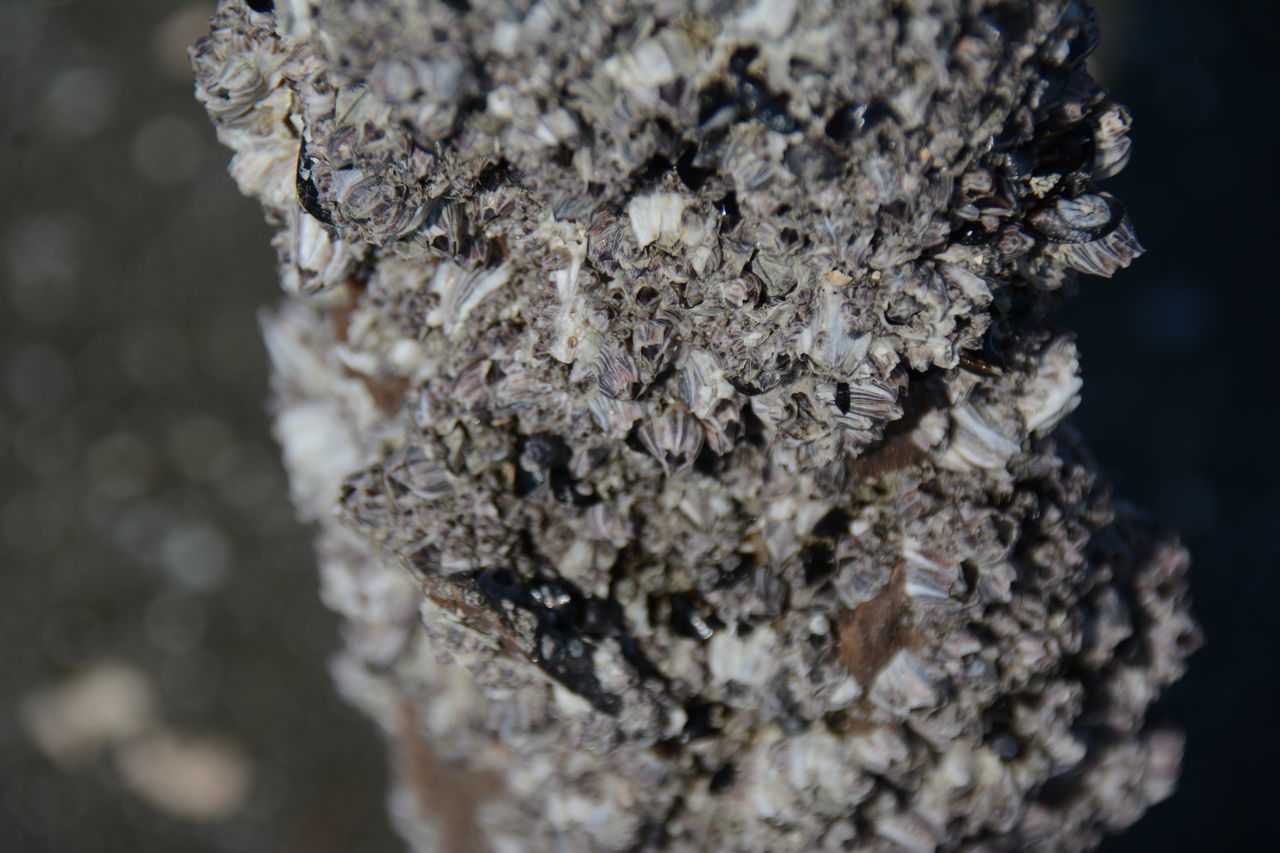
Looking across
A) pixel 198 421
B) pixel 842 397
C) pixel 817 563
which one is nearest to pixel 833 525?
pixel 817 563

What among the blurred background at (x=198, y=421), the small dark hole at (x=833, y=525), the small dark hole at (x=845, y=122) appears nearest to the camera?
the small dark hole at (x=845, y=122)

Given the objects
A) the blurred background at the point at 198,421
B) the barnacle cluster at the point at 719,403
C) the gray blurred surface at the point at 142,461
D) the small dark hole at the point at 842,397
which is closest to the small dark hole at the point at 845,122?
the barnacle cluster at the point at 719,403

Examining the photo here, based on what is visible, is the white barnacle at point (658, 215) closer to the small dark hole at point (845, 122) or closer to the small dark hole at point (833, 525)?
the small dark hole at point (845, 122)

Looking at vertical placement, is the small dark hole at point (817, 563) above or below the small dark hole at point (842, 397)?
below

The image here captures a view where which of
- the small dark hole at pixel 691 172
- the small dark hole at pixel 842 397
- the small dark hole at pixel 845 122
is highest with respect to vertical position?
the small dark hole at pixel 845 122

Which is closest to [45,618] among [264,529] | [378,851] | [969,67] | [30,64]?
[264,529]

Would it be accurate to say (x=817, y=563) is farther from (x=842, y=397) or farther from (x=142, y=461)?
(x=142, y=461)

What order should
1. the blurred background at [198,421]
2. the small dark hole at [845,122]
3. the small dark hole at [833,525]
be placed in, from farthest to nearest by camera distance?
1. the blurred background at [198,421]
2. the small dark hole at [833,525]
3. the small dark hole at [845,122]

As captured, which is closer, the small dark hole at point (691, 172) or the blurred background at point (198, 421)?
the small dark hole at point (691, 172)
